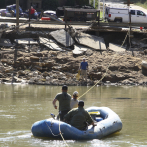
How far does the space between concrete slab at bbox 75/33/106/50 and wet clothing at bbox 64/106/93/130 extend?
15.1 metres

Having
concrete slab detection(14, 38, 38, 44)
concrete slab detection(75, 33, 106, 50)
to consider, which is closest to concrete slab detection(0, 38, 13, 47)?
concrete slab detection(14, 38, 38, 44)

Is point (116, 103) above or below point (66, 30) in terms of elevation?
below

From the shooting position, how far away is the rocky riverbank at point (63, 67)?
2117cm

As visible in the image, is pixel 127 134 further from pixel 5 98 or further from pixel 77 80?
pixel 77 80

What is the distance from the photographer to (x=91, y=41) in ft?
82.2

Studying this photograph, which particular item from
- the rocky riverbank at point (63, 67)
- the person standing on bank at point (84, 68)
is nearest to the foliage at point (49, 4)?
the rocky riverbank at point (63, 67)

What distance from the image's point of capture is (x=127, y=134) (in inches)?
403

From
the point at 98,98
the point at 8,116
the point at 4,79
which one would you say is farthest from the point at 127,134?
the point at 4,79

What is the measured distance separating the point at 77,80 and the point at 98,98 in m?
4.79

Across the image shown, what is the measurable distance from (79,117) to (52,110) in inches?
150

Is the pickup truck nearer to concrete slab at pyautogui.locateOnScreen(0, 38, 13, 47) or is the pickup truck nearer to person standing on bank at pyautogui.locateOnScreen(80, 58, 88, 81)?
concrete slab at pyautogui.locateOnScreen(0, 38, 13, 47)

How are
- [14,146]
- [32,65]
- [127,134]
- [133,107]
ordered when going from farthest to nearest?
1. [32,65]
2. [133,107]
3. [127,134]
4. [14,146]

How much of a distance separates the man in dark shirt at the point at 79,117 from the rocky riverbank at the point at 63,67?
430 inches

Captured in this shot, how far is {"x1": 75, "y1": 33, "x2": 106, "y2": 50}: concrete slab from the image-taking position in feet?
80.6
